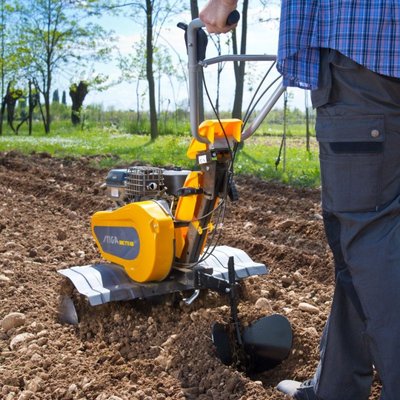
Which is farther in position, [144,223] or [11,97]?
[11,97]

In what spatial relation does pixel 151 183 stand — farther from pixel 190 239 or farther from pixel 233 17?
pixel 233 17

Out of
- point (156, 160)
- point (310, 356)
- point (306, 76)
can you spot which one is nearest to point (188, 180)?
point (310, 356)

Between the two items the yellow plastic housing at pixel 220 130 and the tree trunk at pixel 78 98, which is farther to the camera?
the tree trunk at pixel 78 98

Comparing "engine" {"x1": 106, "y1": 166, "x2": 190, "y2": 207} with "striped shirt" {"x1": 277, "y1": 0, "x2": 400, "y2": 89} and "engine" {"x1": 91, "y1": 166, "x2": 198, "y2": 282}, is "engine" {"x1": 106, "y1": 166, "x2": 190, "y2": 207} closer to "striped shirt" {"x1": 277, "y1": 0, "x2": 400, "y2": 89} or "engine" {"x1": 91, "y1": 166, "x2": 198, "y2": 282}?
"engine" {"x1": 91, "y1": 166, "x2": 198, "y2": 282}

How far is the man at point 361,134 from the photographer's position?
70.6 inches

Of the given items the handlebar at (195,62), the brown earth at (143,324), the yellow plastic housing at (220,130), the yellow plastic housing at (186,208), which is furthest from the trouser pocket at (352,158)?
the yellow plastic housing at (186,208)

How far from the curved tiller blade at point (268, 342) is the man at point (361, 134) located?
36.3 inches

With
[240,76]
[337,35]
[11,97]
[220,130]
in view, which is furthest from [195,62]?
[11,97]

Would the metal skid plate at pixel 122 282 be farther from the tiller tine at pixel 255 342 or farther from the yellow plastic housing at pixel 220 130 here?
the yellow plastic housing at pixel 220 130

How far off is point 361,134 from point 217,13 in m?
0.63

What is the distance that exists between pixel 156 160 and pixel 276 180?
2.78 metres

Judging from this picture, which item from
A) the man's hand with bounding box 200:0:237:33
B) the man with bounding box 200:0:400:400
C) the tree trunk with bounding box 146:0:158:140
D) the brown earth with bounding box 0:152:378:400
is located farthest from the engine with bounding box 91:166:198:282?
the tree trunk with bounding box 146:0:158:140

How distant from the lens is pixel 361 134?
1809 millimetres

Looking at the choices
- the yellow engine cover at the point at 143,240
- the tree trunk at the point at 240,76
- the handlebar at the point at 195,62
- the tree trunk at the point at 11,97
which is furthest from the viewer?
the tree trunk at the point at 11,97
